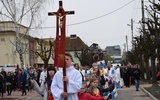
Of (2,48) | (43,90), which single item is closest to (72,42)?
(2,48)

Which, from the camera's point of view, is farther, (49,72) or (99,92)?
(49,72)

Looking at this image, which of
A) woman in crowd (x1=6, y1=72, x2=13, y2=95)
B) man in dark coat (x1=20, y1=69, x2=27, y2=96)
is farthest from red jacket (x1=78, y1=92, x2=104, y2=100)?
woman in crowd (x1=6, y1=72, x2=13, y2=95)

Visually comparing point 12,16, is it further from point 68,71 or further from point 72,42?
point 72,42

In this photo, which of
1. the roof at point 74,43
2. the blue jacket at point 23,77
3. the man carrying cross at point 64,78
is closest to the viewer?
the man carrying cross at point 64,78

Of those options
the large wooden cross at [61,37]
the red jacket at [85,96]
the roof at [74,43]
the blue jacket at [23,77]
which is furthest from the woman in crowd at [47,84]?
the roof at [74,43]

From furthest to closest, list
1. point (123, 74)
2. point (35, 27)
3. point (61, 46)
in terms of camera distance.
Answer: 1. point (123, 74)
2. point (35, 27)
3. point (61, 46)

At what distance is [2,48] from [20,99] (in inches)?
1632

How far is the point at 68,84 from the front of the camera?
652cm

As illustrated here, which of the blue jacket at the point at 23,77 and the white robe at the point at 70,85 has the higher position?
the white robe at the point at 70,85

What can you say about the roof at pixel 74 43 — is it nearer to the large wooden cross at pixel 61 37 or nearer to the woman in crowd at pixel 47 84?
the woman in crowd at pixel 47 84

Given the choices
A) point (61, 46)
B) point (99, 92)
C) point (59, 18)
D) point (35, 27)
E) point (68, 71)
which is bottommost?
point (99, 92)

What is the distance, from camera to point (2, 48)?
63.2 m

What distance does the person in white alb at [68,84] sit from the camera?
6.50 meters

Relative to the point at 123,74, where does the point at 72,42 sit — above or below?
above
